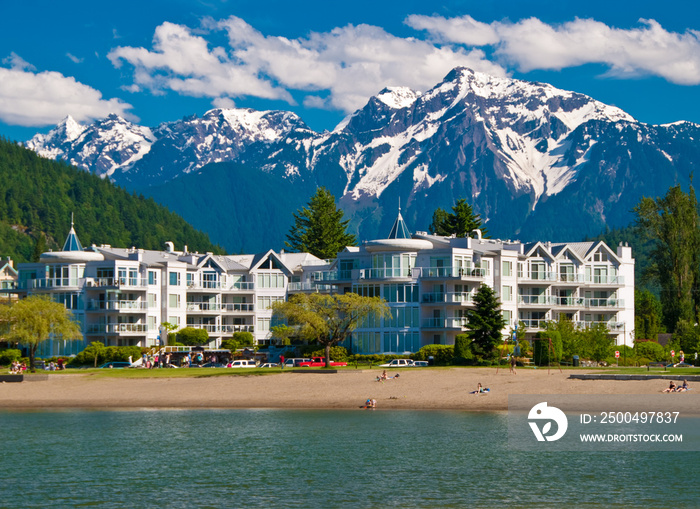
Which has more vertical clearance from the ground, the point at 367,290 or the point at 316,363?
the point at 367,290

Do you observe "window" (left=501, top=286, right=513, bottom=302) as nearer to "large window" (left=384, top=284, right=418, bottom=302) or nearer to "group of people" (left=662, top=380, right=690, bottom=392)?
"large window" (left=384, top=284, right=418, bottom=302)

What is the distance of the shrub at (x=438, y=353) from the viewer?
303ft

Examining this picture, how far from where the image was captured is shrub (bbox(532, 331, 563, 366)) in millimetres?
90500

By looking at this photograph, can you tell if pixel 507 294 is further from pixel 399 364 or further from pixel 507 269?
pixel 399 364

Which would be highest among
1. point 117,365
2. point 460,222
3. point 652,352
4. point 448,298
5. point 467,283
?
point 460,222

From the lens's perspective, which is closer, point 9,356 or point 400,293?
point 400,293

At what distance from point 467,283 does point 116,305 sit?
38877 millimetres


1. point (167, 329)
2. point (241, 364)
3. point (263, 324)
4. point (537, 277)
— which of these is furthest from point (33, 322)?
point (537, 277)

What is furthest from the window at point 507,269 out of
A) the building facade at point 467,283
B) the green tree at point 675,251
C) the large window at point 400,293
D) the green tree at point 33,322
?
the green tree at point 33,322

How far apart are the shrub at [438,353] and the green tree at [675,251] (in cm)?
3591

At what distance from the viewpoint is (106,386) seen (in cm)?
8212

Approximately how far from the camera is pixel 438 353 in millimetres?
94188

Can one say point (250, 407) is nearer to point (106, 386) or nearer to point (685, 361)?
point (106, 386)

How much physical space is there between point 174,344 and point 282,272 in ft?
59.8
